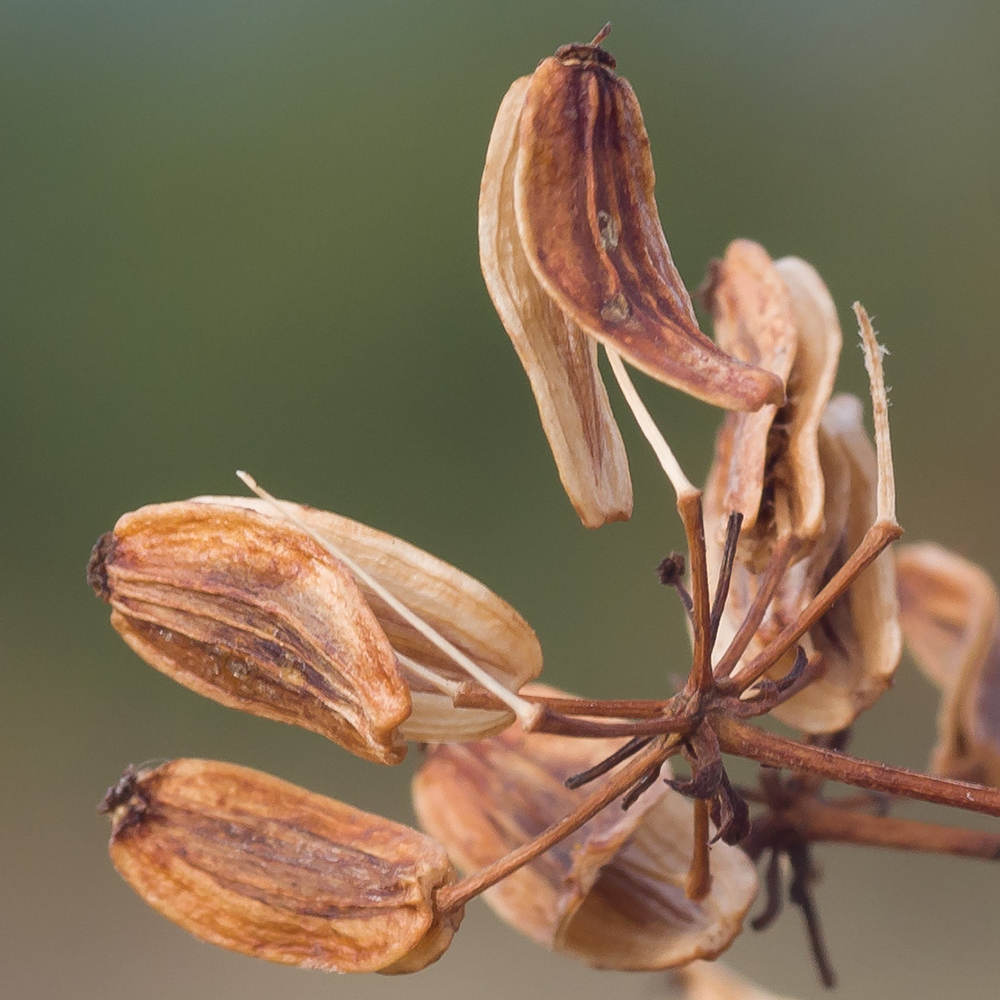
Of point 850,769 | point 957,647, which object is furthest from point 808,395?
point 957,647

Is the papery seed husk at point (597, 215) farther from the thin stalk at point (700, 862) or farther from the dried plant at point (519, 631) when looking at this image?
the thin stalk at point (700, 862)

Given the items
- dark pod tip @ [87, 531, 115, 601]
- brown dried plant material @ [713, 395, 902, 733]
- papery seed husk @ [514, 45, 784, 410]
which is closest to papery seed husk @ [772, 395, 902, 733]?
brown dried plant material @ [713, 395, 902, 733]

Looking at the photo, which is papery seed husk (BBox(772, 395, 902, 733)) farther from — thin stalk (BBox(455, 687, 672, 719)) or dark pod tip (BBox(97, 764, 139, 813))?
dark pod tip (BBox(97, 764, 139, 813))

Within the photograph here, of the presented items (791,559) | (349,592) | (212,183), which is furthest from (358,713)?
(212,183)

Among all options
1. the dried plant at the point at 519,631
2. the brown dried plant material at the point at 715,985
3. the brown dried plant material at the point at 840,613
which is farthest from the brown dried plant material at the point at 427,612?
the brown dried plant material at the point at 715,985

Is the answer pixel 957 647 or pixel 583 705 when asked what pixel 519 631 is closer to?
pixel 583 705

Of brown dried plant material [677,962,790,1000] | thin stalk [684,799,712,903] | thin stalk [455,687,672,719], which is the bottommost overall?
brown dried plant material [677,962,790,1000]
